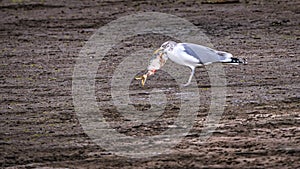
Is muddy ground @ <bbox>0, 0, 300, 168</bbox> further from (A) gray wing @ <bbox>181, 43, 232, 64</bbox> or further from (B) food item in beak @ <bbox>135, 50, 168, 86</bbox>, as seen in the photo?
(A) gray wing @ <bbox>181, 43, 232, 64</bbox>

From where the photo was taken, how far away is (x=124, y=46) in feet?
35.6

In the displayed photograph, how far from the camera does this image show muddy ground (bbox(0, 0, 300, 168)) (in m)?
5.76

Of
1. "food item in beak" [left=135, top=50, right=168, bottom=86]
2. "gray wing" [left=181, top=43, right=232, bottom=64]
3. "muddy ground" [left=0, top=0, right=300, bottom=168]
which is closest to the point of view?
"muddy ground" [left=0, top=0, right=300, bottom=168]

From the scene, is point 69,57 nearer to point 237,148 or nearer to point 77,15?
point 77,15

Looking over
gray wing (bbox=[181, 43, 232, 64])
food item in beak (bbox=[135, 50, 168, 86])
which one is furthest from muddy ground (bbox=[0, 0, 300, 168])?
gray wing (bbox=[181, 43, 232, 64])

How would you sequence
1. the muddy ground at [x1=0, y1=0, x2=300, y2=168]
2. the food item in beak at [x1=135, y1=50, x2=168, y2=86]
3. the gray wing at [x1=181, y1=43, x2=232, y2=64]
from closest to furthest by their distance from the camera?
the muddy ground at [x1=0, y1=0, x2=300, y2=168] < the gray wing at [x1=181, y1=43, x2=232, y2=64] < the food item in beak at [x1=135, y1=50, x2=168, y2=86]

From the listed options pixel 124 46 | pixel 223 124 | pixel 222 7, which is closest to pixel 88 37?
pixel 124 46

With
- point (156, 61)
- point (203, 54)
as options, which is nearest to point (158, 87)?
point (156, 61)

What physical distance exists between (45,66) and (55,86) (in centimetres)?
126

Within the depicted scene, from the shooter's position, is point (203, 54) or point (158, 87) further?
point (158, 87)

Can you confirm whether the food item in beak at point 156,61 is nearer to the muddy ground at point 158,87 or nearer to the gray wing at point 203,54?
the muddy ground at point 158,87

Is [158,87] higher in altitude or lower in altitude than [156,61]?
lower

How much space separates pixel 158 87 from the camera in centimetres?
812

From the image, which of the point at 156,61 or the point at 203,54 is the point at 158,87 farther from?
the point at 203,54
